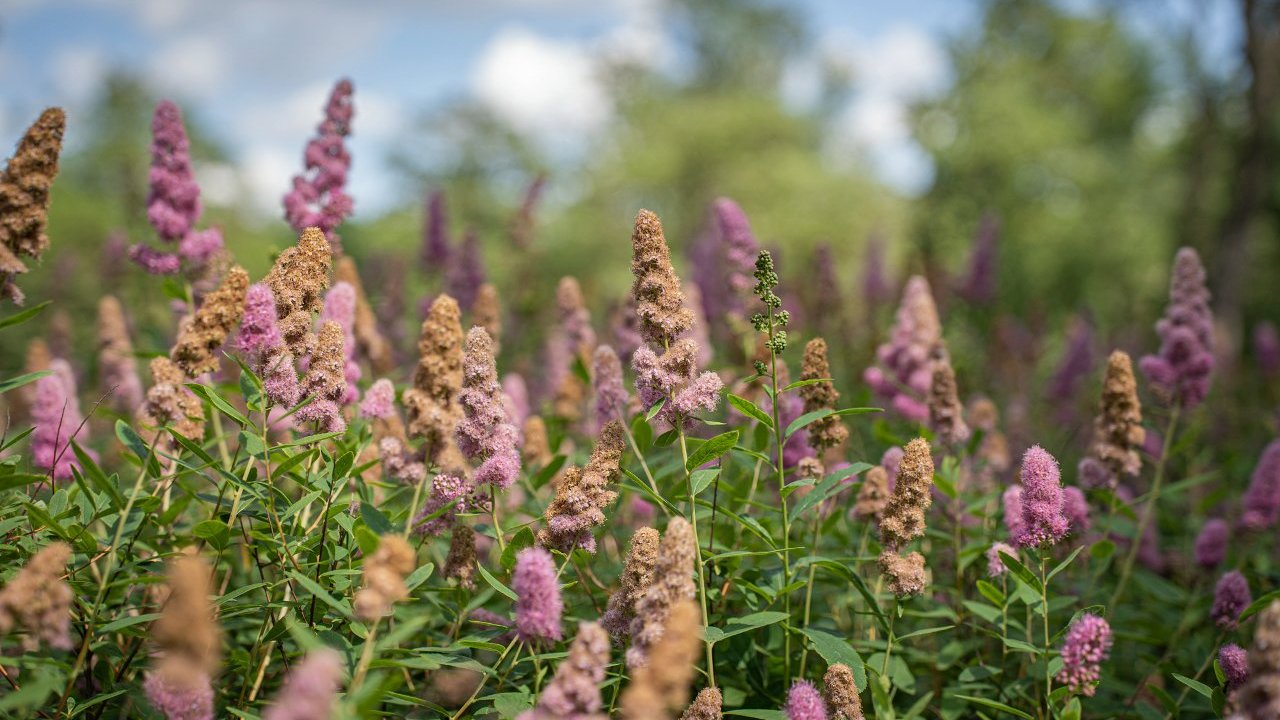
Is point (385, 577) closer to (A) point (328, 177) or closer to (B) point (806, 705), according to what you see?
(B) point (806, 705)

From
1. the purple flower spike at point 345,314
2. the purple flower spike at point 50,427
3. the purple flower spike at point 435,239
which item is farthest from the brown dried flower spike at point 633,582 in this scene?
the purple flower spike at point 435,239

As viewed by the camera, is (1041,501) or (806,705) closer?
(806,705)

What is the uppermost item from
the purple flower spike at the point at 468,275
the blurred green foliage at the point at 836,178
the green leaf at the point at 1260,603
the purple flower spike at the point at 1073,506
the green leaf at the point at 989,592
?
the blurred green foliage at the point at 836,178

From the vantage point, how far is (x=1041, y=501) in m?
2.63

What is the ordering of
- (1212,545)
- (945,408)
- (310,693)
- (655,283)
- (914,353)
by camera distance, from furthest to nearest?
(914,353) < (1212,545) < (945,408) < (655,283) < (310,693)

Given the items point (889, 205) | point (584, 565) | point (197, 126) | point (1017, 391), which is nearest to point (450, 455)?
point (584, 565)

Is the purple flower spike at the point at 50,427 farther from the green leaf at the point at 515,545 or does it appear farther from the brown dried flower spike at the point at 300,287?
the green leaf at the point at 515,545

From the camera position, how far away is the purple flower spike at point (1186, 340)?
4129 mm

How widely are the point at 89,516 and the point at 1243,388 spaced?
10465 millimetres

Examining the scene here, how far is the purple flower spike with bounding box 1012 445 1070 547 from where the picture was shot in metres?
2.62

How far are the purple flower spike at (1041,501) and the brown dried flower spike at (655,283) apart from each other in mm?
1036

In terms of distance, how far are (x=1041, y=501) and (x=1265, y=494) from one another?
224 centimetres

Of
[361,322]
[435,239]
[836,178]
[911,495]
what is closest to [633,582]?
[911,495]

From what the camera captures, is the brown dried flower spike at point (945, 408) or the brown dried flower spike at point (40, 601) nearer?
the brown dried flower spike at point (40, 601)
